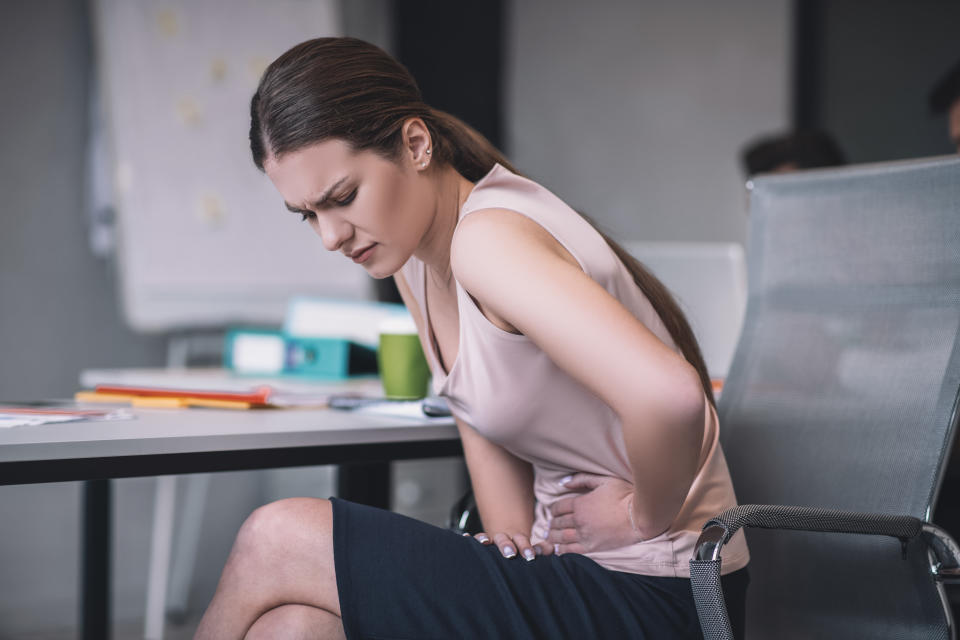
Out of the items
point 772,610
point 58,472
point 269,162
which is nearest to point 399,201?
point 269,162

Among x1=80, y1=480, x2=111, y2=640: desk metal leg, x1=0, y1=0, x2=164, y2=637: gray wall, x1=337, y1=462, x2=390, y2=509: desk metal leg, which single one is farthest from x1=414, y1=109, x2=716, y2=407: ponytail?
x1=0, y1=0, x2=164, y2=637: gray wall

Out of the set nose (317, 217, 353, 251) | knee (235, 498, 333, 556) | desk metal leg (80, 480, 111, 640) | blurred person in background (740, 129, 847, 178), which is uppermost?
blurred person in background (740, 129, 847, 178)

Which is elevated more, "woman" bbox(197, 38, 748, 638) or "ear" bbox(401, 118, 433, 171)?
"ear" bbox(401, 118, 433, 171)

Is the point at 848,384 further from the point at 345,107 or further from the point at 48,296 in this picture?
the point at 48,296

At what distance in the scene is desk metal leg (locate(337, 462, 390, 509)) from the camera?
5.41ft

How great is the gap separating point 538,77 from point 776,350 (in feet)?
8.92

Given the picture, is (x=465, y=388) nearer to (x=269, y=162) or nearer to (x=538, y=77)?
(x=269, y=162)

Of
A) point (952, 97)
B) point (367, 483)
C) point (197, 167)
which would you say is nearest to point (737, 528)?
point (367, 483)

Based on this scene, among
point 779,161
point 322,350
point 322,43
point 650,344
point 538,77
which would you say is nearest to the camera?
point 650,344

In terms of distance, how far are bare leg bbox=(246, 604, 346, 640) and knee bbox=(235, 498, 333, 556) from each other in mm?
65

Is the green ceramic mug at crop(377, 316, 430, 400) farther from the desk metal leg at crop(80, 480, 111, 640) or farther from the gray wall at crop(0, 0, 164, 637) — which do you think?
the gray wall at crop(0, 0, 164, 637)

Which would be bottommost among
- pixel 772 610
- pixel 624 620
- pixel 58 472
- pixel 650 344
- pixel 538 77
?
pixel 772 610

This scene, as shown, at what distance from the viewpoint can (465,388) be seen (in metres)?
1.08

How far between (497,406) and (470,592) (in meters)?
0.21
